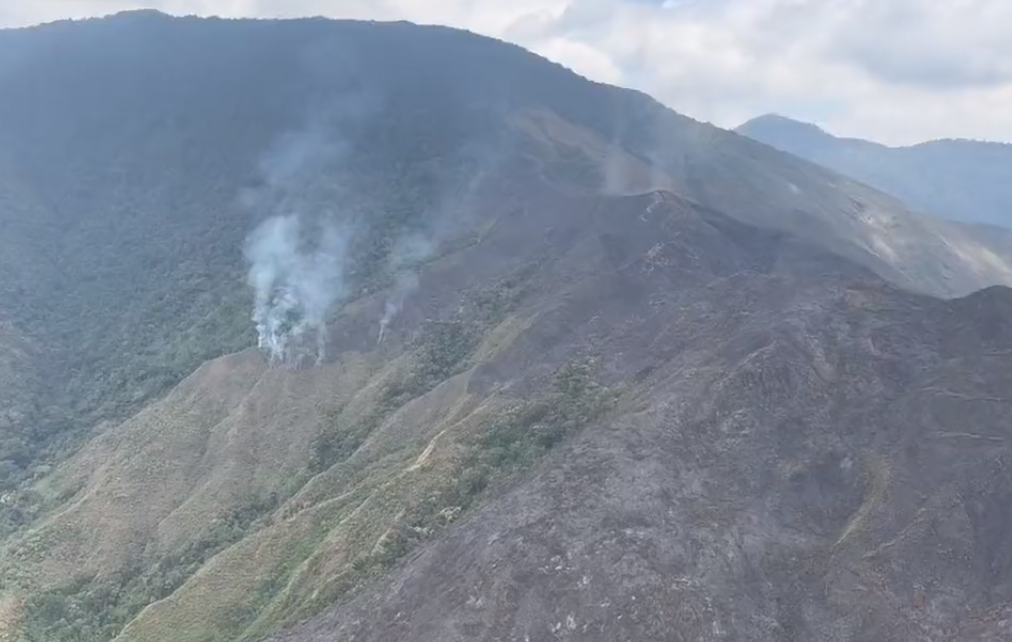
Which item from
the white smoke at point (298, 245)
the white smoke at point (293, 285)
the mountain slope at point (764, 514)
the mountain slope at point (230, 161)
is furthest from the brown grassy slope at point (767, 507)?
the mountain slope at point (230, 161)

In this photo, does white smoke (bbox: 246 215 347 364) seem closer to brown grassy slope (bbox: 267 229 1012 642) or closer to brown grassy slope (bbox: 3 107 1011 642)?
brown grassy slope (bbox: 3 107 1011 642)

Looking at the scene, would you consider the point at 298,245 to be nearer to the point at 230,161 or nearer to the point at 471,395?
the point at 230,161

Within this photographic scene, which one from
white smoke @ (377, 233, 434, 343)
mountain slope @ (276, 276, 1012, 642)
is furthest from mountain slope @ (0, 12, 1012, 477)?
mountain slope @ (276, 276, 1012, 642)

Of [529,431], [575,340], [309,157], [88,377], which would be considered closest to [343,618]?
[529,431]

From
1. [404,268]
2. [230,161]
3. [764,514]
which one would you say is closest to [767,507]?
[764,514]

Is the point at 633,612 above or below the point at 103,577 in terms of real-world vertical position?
above

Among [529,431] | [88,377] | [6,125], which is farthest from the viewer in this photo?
[6,125]

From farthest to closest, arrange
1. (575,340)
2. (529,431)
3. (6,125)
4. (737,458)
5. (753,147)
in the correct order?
(753,147) → (6,125) → (575,340) → (529,431) → (737,458)

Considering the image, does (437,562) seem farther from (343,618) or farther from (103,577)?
(103,577)
